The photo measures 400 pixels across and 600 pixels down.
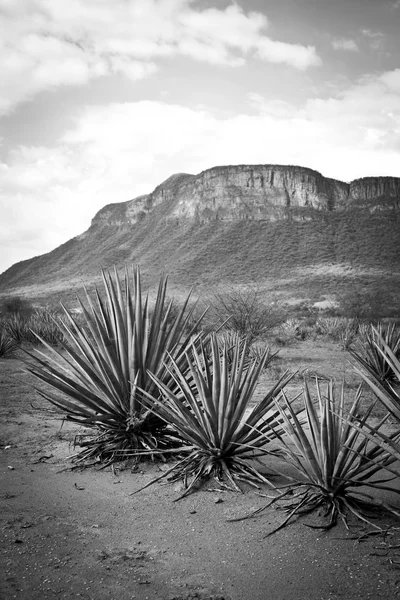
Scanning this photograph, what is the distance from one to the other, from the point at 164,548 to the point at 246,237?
82226mm

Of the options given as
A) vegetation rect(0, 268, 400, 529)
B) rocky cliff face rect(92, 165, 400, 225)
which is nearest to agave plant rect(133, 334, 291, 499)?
vegetation rect(0, 268, 400, 529)

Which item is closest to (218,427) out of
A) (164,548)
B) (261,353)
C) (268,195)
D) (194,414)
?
(194,414)

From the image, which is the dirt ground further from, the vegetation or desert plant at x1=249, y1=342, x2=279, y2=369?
desert plant at x1=249, y1=342, x2=279, y2=369

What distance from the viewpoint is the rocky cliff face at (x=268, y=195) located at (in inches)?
3703

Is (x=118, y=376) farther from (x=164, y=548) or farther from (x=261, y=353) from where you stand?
(x=261, y=353)

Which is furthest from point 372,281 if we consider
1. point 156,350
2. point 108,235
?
point 108,235

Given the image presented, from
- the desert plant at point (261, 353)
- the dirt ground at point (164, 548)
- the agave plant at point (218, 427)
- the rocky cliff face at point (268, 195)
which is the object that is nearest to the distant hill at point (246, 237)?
the rocky cliff face at point (268, 195)

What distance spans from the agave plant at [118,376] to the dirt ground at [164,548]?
40 centimetres

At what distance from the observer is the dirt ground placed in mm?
2430

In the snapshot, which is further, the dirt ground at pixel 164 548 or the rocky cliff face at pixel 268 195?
the rocky cliff face at pixel 268 195

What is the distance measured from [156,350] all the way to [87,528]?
1814 millimetres

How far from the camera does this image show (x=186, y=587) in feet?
8.08

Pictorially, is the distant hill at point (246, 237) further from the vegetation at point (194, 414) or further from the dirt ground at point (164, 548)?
the dirt ground at point (164, 548)

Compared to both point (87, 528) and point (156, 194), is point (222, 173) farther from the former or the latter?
point (87, 528)
